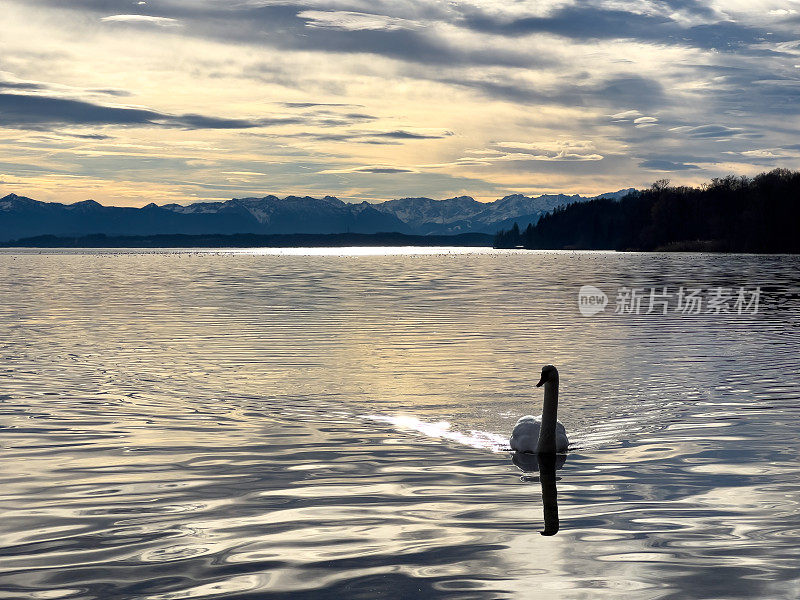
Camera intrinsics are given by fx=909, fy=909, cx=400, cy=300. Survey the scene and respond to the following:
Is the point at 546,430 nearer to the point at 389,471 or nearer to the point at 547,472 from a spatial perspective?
the point at 547,472

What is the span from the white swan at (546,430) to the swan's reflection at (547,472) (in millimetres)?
129

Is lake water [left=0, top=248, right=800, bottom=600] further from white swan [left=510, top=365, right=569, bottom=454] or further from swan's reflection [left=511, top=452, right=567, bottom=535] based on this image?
white swan [left=510, top=365, right=569, bottom=454]

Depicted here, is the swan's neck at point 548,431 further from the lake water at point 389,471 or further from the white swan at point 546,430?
the lake water at point 389,471

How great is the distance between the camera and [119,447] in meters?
16.8

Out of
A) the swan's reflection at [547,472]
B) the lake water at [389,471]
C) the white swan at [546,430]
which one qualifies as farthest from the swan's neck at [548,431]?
the lake water at [389,471]

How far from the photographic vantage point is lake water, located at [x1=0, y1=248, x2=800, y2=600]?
10094 millimetres

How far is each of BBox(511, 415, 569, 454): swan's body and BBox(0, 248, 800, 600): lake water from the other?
387 mm

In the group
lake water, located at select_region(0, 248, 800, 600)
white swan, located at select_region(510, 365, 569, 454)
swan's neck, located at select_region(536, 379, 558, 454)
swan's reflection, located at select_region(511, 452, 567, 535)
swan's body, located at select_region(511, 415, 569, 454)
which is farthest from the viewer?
swan's body, located at select_region(511, 415, 569, 454)

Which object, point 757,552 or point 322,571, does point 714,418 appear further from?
point 322,571

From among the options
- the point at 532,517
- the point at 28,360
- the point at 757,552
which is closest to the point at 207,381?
the point at 28,360

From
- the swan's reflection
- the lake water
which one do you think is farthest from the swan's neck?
the lake water

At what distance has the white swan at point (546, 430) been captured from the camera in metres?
15.8

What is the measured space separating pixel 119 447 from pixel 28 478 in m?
2.38

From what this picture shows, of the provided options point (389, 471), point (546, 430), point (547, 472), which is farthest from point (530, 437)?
point (389, 471)
